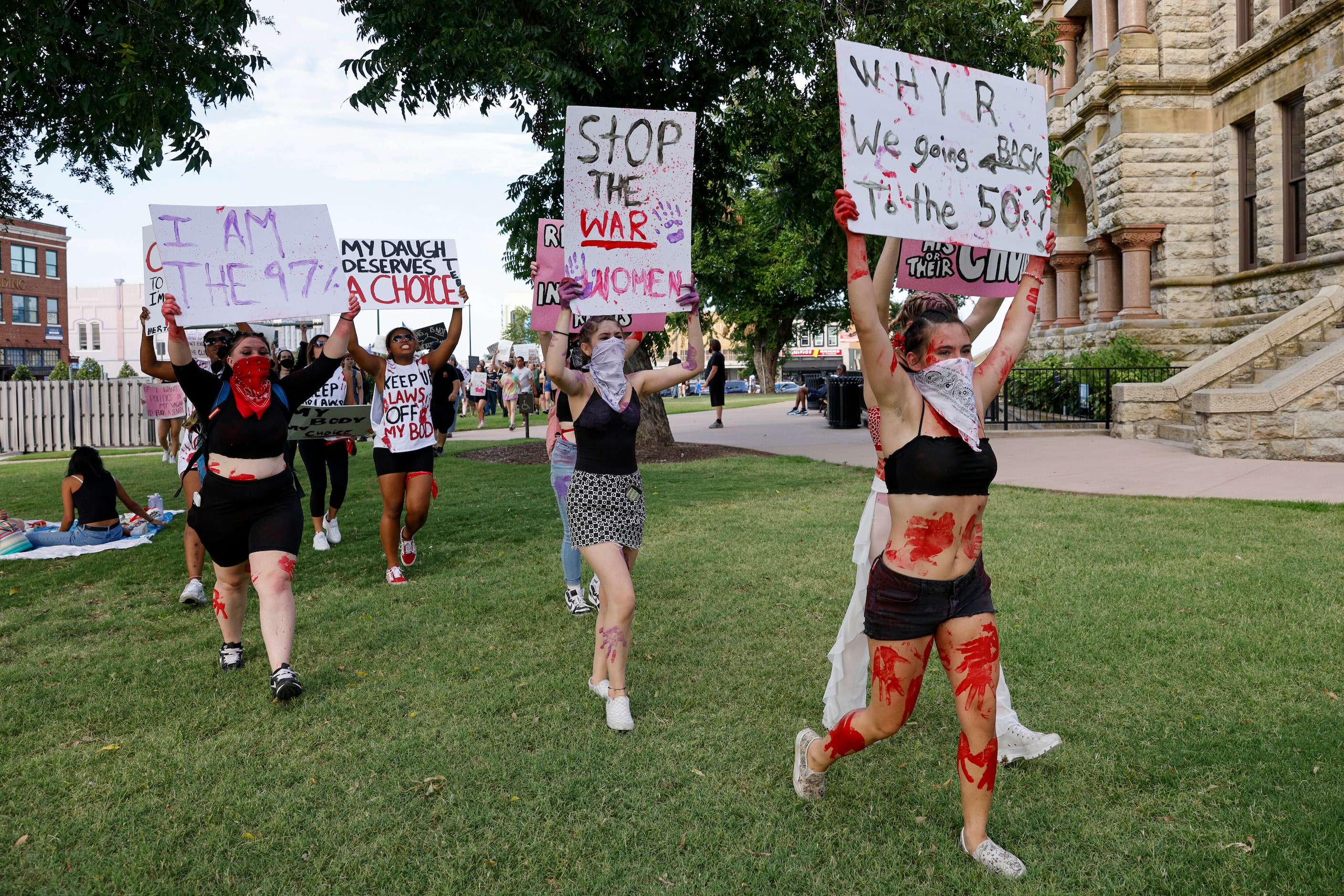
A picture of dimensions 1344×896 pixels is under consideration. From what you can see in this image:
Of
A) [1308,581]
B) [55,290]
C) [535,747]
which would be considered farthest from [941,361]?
[55,290]

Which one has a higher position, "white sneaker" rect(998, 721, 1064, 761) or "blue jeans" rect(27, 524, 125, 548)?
"blue jeans" rect(27, 524, 125, 548)

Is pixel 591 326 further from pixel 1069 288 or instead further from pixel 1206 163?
pixel 1069 288

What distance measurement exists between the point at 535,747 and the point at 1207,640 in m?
3.80

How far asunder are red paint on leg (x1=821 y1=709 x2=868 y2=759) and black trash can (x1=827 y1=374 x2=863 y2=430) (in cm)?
1873

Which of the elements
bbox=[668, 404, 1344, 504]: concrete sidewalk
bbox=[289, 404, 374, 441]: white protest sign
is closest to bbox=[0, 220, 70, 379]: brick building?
bbox=[668, 404, 1344, 504]: concrete sidewalk

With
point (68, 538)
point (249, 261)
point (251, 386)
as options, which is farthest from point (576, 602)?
point (68, 538)

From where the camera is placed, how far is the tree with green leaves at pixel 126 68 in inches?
301

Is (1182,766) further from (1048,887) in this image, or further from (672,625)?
(672,625)

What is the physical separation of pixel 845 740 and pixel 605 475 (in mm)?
1905

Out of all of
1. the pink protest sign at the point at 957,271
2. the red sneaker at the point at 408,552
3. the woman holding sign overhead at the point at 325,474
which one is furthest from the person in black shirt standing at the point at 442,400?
the pink protest sign at the point at 957,271

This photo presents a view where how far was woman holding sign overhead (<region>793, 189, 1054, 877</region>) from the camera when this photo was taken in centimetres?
316

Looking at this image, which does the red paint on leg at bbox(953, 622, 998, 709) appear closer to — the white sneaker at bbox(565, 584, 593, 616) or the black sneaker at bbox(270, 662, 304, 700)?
the black sneaker at bbox(270, 662, 304, 700)

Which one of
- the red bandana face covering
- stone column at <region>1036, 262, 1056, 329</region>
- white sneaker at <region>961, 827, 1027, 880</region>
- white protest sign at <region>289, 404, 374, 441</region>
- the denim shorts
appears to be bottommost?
white sneaker at <region>961, 827, 1027, 880</region>

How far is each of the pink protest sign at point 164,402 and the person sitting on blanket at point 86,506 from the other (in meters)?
3.48
